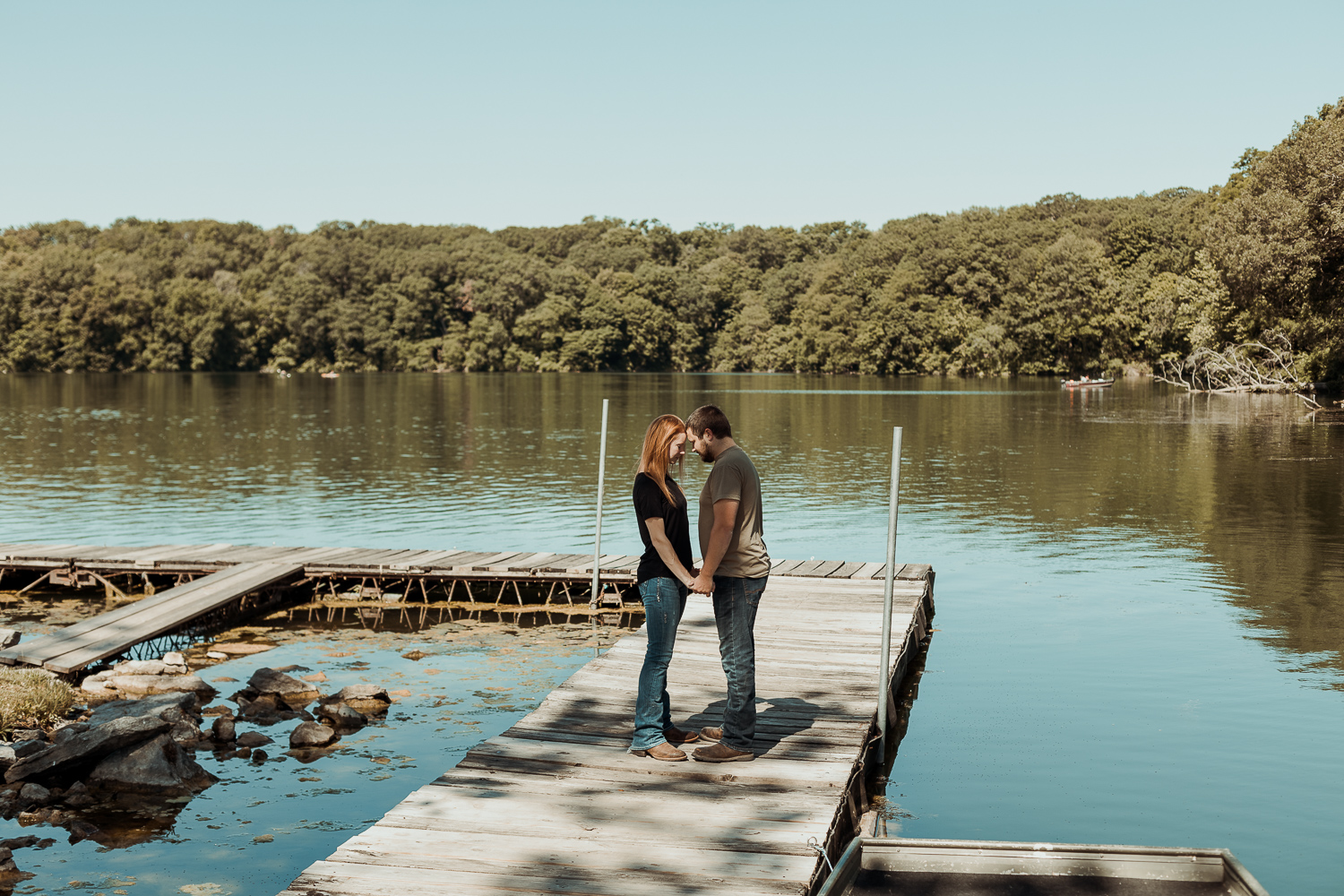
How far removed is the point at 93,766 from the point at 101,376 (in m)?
117

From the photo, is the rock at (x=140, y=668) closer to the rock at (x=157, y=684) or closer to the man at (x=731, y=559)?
the rock at (x=157, y=684)

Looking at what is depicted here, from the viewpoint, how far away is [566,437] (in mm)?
46469

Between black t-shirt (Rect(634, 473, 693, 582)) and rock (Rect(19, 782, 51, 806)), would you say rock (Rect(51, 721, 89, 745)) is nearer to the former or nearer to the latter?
rock (Rect(19, 782, 51, 806))

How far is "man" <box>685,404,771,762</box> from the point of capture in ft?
23.4

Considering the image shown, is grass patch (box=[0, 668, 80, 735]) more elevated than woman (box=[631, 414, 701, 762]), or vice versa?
woman (box=[631, 414, 701, 762])

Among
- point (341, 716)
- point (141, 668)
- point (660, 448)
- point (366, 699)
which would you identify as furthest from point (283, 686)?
point (660, 448)

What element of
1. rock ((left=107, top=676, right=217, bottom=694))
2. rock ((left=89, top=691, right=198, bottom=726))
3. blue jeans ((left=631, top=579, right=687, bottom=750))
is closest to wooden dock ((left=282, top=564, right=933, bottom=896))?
blue jeans ((left=631, top=579, right=687, bottom=750))

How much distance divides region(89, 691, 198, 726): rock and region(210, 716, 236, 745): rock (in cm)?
36

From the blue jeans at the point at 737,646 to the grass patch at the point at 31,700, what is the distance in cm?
656

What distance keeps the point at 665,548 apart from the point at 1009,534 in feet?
57.9

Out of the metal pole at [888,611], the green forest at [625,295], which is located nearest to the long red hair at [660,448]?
the metal pole at [888,611]

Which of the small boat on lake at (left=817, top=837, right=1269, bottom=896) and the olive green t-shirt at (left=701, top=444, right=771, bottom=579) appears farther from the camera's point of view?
the olive green t-shirt at (left=701, top=444, right=771, bottom=579)

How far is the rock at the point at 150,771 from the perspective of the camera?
9047 mm

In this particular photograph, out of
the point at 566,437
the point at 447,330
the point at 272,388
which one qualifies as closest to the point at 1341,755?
the point at 566,437
